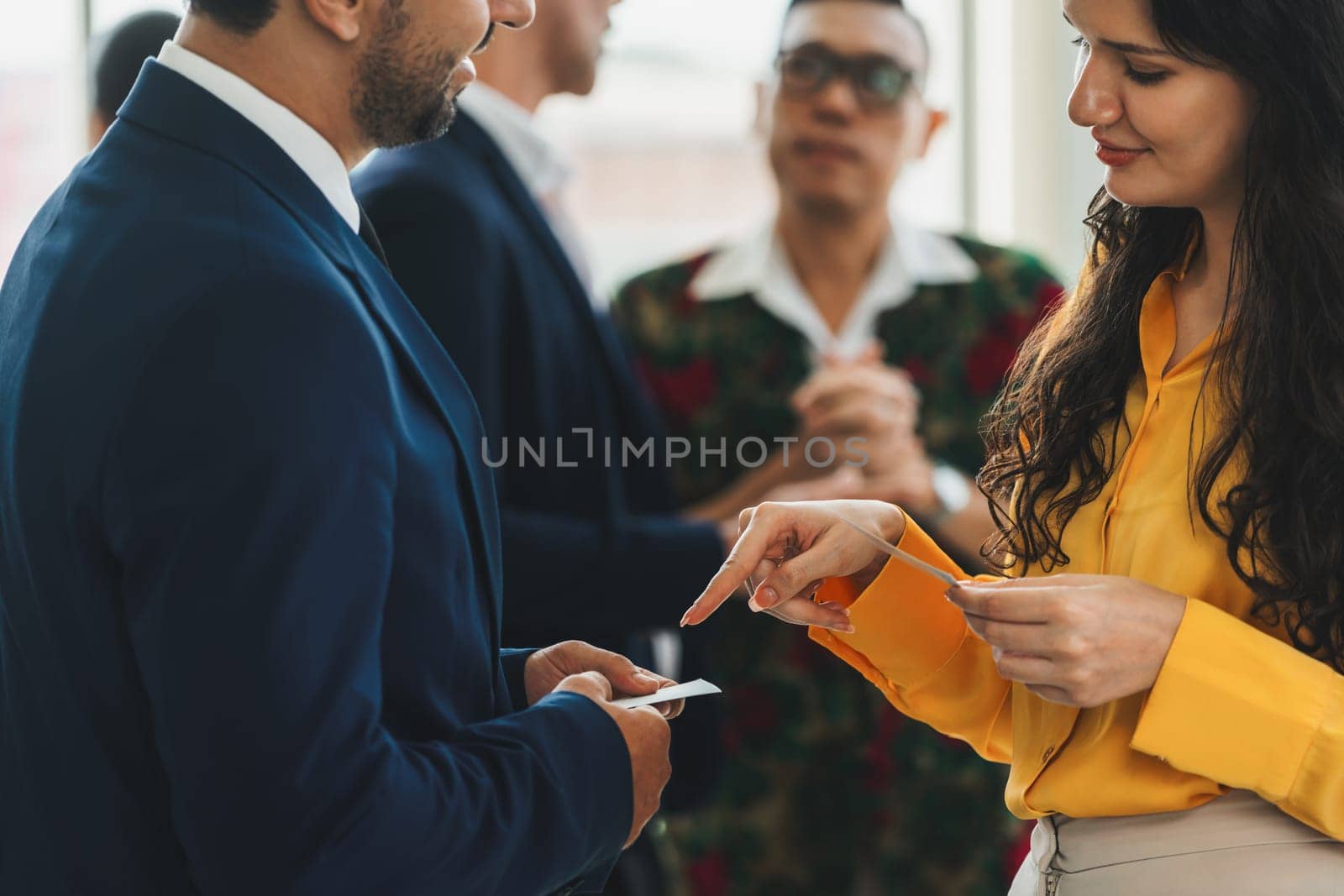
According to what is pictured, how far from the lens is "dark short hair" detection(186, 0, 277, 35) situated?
0.97m

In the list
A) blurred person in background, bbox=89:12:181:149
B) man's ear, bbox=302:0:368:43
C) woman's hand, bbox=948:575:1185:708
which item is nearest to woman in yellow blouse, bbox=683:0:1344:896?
woman's hand, bbox=948:575:1185:708

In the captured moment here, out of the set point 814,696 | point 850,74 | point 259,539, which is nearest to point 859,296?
point 850,74

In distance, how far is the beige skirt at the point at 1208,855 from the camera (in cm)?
101

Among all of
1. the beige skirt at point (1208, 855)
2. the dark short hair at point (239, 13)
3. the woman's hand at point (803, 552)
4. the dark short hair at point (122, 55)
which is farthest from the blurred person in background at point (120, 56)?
the beige skirt at point (1208, 855)

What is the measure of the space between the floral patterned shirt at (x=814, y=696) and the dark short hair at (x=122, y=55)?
728 mm

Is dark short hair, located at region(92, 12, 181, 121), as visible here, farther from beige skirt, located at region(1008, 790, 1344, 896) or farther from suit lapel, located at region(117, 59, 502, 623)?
beige skirt, located at region(1008, 790, 1344, 896)

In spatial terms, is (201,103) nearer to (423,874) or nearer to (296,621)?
(296,621)

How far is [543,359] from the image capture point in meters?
1.54

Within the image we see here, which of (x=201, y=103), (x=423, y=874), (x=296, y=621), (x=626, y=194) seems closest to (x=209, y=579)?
(x=296, y=621)

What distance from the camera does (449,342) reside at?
4.84 ft

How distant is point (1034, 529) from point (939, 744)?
3.23 feet

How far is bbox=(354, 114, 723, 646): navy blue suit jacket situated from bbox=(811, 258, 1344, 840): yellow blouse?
45 centimetres

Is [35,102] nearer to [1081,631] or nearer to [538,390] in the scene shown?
[538,390]

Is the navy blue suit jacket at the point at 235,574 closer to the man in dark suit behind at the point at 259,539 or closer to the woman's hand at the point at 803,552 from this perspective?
the man in dark suit behind at the point at 259,539
